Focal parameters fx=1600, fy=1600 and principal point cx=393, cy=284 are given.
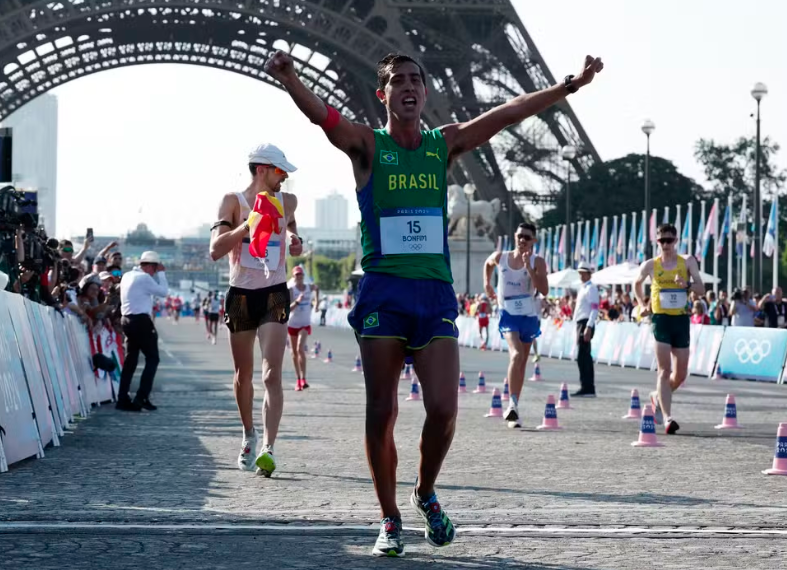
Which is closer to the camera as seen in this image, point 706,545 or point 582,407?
point 706,545

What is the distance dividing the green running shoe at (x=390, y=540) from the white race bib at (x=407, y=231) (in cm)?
96

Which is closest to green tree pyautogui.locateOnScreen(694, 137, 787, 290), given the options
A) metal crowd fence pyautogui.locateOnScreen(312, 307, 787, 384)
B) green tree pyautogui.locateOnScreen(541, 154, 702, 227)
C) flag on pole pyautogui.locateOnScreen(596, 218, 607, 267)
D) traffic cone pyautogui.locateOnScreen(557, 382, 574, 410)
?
green tree pyautogui.locateOnScreen(541, 154, 702, 227)

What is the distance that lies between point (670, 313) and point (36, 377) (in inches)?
183

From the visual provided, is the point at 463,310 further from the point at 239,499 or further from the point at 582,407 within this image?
the point at 239,499

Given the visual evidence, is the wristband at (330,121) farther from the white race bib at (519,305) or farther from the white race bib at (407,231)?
the white race bib at (519,305)

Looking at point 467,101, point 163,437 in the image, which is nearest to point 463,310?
point 467,101

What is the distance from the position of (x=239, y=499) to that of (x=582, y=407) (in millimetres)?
8649

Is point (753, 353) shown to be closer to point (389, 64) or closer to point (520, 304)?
point (520, 304)

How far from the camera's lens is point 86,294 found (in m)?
15.9

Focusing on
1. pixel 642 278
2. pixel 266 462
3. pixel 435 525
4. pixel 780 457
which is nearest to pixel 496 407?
pixel 642 278

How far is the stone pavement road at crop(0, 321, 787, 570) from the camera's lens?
5.59 meters

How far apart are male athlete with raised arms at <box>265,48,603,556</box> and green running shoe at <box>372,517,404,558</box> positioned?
3 cm

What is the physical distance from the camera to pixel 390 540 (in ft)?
18.2

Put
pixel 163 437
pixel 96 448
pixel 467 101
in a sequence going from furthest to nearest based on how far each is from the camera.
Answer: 1. pixel 467 101
2. pixel 163 437
3. pixel 96 448
